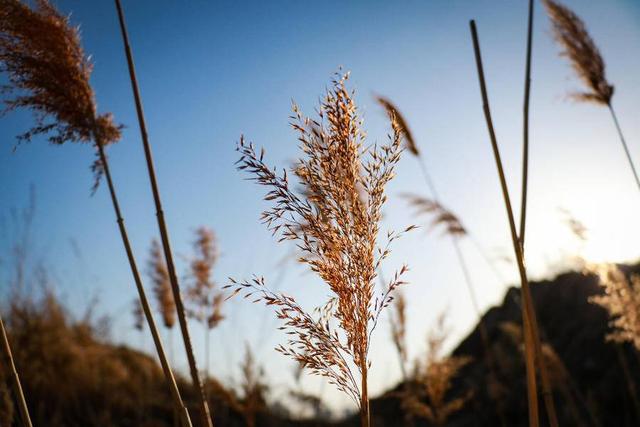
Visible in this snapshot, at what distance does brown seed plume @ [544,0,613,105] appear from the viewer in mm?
3416

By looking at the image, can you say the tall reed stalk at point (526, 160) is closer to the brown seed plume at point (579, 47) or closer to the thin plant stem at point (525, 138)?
the thin plant stem at point (525, 138)

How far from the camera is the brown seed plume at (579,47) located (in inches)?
134

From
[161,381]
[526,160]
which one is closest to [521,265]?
[526,160]

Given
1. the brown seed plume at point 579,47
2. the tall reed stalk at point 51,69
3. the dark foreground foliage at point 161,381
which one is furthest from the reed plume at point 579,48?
the tall reed stalk at point 51,69

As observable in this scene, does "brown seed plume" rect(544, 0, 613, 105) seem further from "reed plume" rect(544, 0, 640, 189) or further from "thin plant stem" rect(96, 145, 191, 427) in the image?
"thin plant stem" rect(96, 145, 191, 427)

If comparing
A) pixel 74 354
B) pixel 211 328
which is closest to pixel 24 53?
pixel 211 328

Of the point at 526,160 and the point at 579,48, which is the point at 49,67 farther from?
the point at 579,48

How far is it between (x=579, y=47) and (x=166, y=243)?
142 inches

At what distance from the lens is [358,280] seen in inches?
59.4

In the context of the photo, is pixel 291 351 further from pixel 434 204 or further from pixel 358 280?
pixel 434 204

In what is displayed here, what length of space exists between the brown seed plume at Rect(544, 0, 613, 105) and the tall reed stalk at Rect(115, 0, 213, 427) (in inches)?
131

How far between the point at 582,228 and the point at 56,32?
5.21 m

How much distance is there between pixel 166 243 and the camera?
1608 mm

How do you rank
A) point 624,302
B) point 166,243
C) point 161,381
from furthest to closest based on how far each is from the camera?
1. point 161,381
2. point 624,302
3. point 166,243
